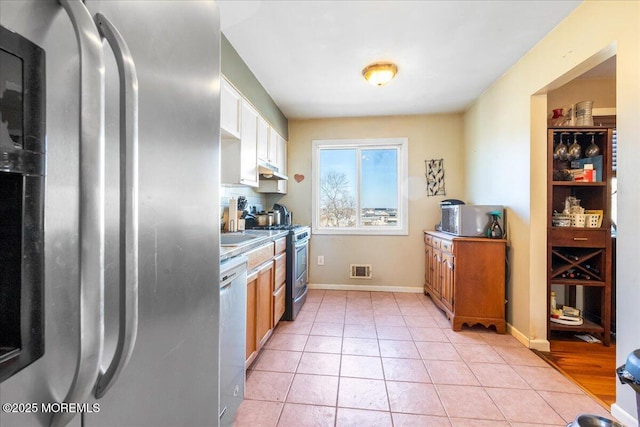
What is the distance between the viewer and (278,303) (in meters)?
2.51

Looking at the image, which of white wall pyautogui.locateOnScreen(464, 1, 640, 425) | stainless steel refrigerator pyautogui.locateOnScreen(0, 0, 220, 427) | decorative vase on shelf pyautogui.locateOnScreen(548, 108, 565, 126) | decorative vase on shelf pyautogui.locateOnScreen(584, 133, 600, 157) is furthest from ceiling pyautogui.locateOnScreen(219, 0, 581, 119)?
stainless steel refrigerator pyautogui.locateOnScreen(0, 0, 220, 427)

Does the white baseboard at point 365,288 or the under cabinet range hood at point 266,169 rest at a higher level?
the under cabinet range hood at point 266,169

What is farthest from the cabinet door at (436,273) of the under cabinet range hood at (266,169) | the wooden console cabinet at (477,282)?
the under cabinet range hood at (266,169)

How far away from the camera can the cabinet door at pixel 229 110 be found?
204 centimetres

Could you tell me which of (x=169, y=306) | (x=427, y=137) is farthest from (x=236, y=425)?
(x=427, y=137)

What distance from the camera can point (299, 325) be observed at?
2701 millimetres

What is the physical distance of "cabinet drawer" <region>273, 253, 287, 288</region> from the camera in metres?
2.46

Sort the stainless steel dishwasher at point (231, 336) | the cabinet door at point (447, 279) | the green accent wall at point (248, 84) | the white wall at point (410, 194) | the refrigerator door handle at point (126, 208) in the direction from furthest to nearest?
1. the white wall at point (410, 194)
2. the cabinet door at point (447, 279)
3. the green accent wall at point (248, 84)
4. the stainless steel dishwasher at point (231, 336)
5. the refrigerator door handle at point (126, 208)

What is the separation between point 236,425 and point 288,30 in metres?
2.53

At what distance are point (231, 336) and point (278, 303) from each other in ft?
3.78

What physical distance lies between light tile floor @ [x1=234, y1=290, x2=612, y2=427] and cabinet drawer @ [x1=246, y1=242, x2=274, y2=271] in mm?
746

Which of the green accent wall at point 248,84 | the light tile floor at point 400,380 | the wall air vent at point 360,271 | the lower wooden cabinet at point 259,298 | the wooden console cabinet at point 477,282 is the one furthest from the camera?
the wall air vent at point 360,271

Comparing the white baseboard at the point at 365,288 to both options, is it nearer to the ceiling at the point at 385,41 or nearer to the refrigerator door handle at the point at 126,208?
the ceiling at the point at 385,41

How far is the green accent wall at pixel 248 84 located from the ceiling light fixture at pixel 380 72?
3.51ft
